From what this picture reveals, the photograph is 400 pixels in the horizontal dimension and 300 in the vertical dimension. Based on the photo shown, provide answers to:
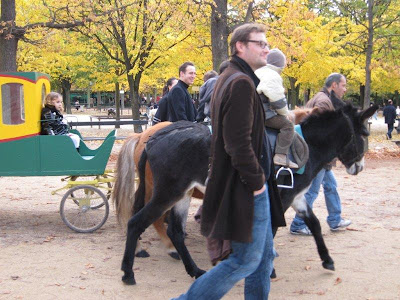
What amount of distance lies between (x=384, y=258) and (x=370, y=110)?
168 cm

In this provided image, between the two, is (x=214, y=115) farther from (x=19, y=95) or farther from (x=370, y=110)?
(x=19, y=95)

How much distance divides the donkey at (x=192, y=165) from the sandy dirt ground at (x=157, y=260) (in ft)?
0.95

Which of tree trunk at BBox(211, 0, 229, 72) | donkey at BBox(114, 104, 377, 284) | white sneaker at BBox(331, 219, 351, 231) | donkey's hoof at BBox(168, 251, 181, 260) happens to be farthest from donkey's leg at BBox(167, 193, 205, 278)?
tree trunk at BBox(211, 0, 229, 72)

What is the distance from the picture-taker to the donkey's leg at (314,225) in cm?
514

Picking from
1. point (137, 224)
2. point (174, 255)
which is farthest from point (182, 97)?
point (137, 224)

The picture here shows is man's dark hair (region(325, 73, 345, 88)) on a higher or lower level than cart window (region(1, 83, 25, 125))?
higher

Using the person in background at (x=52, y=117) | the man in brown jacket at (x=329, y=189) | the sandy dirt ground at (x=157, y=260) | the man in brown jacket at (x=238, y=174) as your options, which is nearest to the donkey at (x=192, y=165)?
the sandy dirt ground at (x=157, y=260)

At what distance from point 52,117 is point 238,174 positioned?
4.50 metres

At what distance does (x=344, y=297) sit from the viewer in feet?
14.6

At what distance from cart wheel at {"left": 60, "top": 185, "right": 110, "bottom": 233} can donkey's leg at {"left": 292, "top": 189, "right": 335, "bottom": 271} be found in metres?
2.68

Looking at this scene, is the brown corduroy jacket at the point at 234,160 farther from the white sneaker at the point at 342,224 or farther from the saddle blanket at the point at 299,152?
the white sneaker at the point at 342,224

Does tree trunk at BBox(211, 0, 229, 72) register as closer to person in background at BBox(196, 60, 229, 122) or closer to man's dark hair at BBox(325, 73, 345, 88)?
person in background at BBox(196, 60, 229, 122)

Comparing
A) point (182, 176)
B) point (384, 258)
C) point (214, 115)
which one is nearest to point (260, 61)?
point (214, 115)

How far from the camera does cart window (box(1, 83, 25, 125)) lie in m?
6.70
